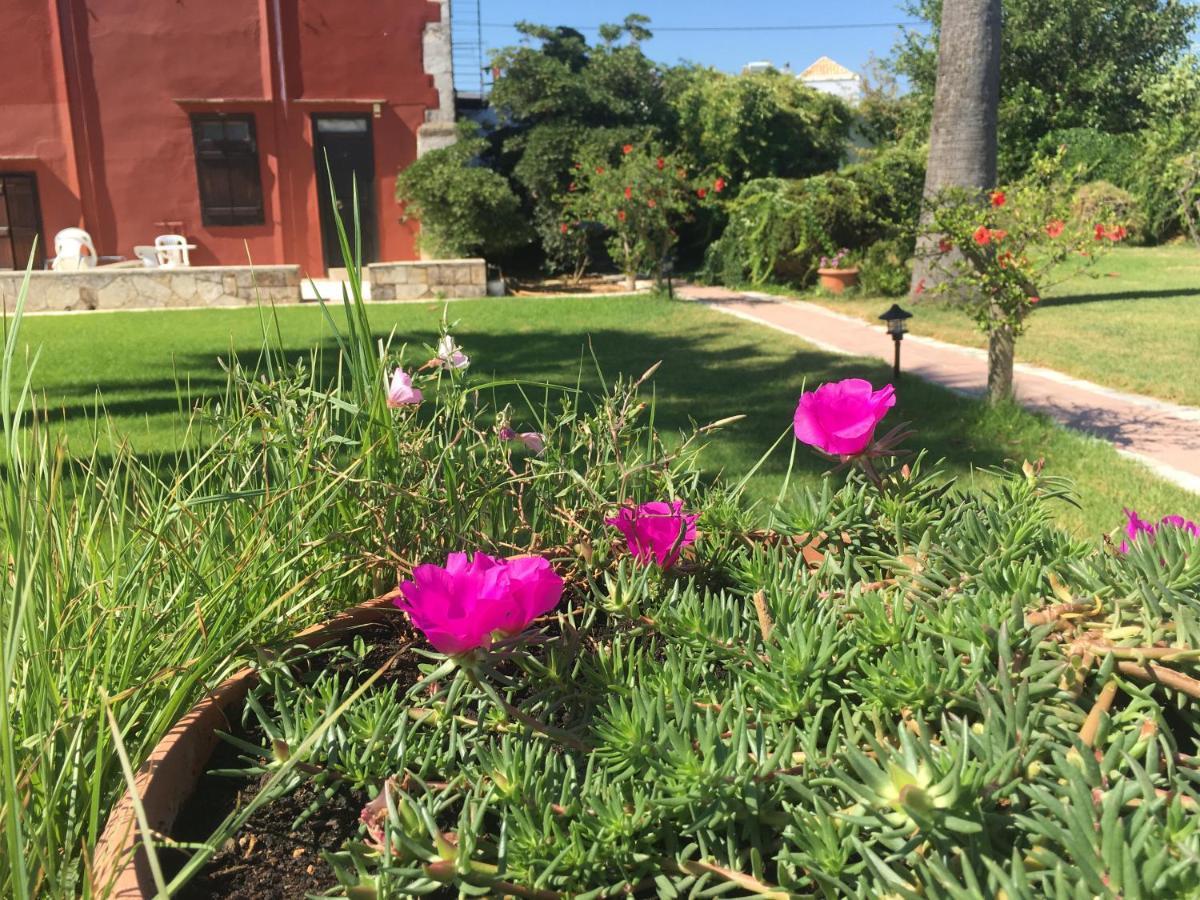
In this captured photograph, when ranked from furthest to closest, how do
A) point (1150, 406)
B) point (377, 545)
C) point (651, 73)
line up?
point (651, 73) → point (1150, 406) → point (377, 545)

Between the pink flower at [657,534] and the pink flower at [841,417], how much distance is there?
8.4 inches

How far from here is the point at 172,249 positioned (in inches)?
550

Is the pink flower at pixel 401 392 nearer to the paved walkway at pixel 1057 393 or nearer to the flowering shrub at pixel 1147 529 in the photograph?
the flowering shrub at pixel 1147 529

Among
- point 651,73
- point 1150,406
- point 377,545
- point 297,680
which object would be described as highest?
point 651,73

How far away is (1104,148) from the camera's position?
1944 centimetres

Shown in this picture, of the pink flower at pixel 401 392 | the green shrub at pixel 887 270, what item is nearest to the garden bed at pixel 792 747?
the pink flower at pixel 401 392

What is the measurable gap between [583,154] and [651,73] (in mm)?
3257

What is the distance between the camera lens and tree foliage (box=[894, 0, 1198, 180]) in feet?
66.6

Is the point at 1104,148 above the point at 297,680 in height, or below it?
above

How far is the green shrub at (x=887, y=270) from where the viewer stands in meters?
12.3

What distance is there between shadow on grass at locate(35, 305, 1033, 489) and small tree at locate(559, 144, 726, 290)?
98.7 inches

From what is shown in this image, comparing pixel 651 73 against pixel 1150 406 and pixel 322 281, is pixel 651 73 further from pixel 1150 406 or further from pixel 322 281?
pixel 1150 406

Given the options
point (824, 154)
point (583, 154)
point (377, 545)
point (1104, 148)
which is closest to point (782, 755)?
point (377, 545)

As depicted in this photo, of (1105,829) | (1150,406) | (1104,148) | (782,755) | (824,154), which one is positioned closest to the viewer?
(1105,829)
